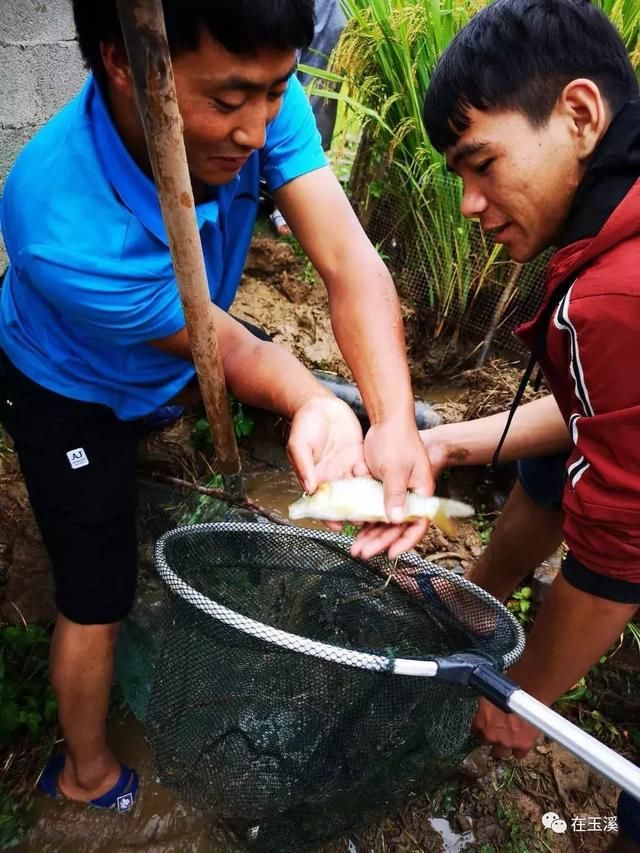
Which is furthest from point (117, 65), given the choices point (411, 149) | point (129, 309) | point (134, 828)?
point (411, 149)

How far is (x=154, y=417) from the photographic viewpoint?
2.40 m

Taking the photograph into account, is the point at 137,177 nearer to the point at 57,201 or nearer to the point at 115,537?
the point at 57,201

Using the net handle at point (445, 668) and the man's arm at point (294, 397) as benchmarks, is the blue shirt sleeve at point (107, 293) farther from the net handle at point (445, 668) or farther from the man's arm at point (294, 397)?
the net handle at point (445, 668)

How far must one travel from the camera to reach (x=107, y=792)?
7.47 ft

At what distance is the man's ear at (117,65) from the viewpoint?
4.81 ft

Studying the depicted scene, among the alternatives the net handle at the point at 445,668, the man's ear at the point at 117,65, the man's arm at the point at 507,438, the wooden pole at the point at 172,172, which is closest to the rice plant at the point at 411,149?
the man's arm at the point at 507,438

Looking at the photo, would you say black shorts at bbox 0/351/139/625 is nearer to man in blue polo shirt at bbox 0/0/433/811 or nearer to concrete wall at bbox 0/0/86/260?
man in blue polo shirt at bbox 0/0/433/811

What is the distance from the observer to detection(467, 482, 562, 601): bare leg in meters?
2.39

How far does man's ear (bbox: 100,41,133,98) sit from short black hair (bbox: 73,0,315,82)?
2 centimetres

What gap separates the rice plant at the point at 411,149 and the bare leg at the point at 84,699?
3023 mm

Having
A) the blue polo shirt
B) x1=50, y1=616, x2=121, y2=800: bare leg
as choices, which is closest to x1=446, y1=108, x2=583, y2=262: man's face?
the blue polo shirt

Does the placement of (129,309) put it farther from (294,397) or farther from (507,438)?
(507,438)

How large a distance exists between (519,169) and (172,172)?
879 millimetres

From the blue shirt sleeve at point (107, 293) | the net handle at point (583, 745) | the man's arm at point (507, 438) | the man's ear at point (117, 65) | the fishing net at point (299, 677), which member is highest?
the man's ear at point (117, 65)
